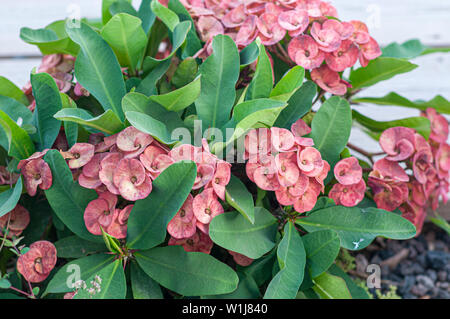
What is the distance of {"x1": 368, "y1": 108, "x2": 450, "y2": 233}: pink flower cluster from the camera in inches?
30.8

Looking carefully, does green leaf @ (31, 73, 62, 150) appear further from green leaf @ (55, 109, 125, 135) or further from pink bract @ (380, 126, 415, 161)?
pink bract @ (380, 126, 415, 161)

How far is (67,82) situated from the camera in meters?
0.83

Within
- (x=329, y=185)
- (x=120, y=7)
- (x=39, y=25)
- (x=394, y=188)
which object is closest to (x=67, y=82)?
(x=120, y=7)

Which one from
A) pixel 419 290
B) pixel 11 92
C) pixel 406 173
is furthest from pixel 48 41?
pixel 419 290

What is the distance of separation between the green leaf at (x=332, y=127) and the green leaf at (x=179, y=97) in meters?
0.22

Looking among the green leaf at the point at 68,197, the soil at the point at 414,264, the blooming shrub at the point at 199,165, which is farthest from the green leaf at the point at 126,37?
the soil at the point at 414,264

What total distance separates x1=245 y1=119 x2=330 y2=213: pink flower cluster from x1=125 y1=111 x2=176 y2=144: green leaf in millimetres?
127

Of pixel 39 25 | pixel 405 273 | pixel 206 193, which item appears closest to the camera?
pixel 206 193

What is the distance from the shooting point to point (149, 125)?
638mm

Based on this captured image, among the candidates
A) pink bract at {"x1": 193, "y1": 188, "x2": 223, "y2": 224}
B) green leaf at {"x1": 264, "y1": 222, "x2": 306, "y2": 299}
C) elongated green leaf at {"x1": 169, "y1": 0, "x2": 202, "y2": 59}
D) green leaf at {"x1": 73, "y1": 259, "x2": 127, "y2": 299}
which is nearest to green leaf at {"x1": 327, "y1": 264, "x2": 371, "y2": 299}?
green leaf at {"x1": 264, "y1": 222, "x2": 306, "y2": 299}

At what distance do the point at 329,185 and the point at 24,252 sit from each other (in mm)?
520

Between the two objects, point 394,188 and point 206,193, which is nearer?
point 206,193

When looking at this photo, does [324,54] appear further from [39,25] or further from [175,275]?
[39,25]

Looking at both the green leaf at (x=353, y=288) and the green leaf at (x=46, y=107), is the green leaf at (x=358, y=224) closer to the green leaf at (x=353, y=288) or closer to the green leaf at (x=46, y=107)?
the green leaf at (x=353, y=288)
